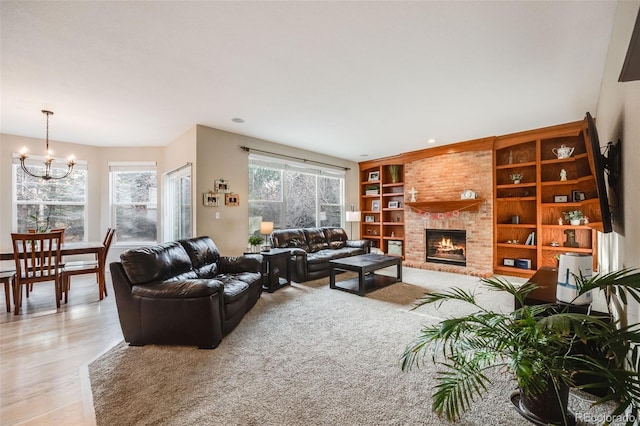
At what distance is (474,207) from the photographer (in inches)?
221

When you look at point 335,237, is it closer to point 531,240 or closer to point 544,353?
point 531,240

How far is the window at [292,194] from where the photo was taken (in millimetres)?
5566

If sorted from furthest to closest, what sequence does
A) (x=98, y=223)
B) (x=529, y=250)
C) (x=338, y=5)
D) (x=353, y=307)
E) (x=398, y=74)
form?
(x=98, y=223)
(x=529, y=250)
(x=353, y=307)
(x=398, y=74)
(x=338, y=5)

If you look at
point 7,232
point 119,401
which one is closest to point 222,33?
point 119,401

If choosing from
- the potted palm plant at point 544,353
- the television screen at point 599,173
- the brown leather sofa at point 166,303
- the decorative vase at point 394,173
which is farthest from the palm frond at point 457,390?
the decorative vase at point 394,173

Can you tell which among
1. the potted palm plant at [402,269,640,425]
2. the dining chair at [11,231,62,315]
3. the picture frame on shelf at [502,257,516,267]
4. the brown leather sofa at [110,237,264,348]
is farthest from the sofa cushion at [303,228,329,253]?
the potted palm plant at [402,269,640,425]

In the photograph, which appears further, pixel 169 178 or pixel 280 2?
pixel 169 178

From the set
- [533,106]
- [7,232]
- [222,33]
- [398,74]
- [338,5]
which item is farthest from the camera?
[7,232]

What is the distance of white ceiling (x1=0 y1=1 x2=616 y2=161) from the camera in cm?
203

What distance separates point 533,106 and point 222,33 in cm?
406

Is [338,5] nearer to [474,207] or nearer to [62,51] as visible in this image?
[62,51]

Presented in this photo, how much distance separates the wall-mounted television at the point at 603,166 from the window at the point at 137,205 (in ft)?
22.0

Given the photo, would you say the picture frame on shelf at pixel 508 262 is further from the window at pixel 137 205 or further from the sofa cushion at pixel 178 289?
the window at pixel 137 205

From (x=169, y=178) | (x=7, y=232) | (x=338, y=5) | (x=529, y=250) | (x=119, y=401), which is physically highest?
(x=338, y=5)
